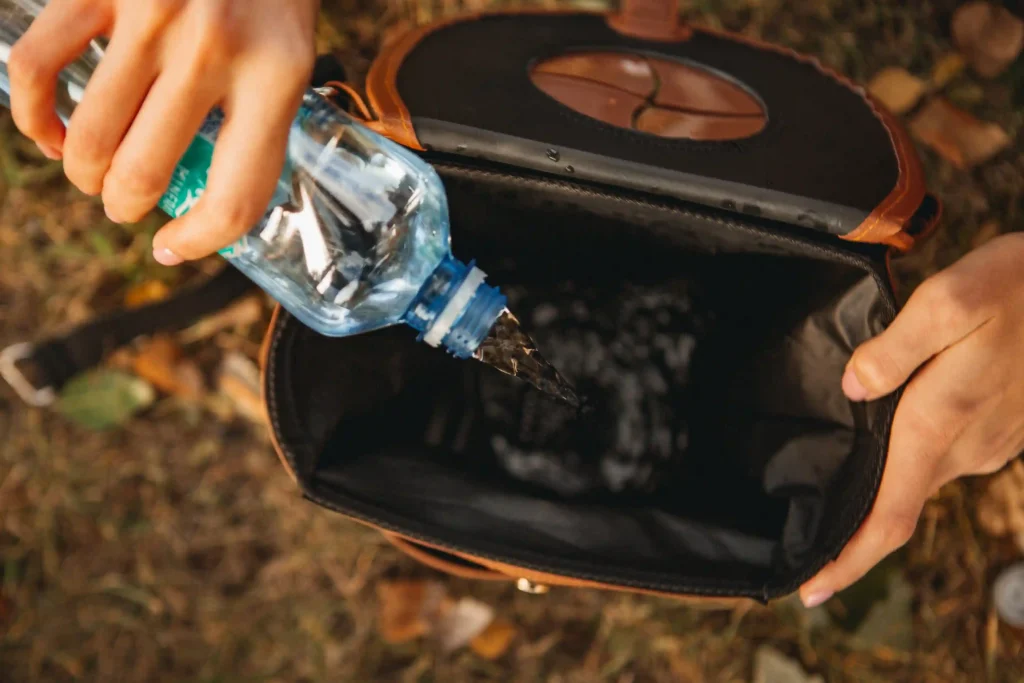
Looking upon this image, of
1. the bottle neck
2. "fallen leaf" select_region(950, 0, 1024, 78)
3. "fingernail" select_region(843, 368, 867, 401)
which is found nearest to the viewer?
the bottle neck

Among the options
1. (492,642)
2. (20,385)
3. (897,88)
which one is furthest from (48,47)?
(897,88)

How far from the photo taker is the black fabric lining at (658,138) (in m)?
0.65

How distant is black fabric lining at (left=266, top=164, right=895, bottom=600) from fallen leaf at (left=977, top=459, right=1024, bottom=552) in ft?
1.51

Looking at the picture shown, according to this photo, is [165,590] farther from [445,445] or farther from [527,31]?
[527,31]

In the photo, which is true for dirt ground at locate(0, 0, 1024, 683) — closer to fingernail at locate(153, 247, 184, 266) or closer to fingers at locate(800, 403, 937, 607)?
fingers at locate(800, 403, 937, 607)

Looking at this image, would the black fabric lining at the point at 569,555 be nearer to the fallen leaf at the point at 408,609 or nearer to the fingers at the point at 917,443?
the fingers at the point at 917,443

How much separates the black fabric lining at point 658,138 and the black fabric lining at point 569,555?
0.9 inches

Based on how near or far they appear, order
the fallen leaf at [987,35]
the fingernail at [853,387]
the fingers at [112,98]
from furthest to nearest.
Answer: the fallen leaf at [987,35] → the fingernail at [853,387] → the fingers at [112,98]

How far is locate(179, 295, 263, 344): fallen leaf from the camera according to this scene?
1.08m

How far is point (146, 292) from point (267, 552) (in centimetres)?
41

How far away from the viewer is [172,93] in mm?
459

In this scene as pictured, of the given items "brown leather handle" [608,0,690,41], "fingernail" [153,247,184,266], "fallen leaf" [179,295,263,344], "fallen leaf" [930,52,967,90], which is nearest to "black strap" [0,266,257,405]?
"fallen leaf" [179,295,263,344]

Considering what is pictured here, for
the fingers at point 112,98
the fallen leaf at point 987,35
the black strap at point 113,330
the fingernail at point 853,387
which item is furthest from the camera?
the fallen leaf at point 987,35

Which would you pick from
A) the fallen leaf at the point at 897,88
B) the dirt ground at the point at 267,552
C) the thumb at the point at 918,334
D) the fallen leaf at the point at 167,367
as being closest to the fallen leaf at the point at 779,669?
the dirt ground at the point at 267,552
